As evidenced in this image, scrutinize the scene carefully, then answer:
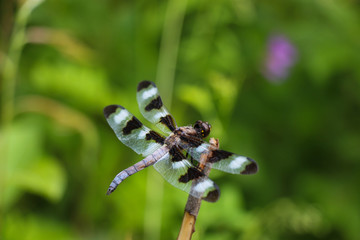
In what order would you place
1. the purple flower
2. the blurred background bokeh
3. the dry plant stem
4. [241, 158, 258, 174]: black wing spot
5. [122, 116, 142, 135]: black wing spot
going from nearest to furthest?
the dry plant stem, [241, 158, 258, 174]: black wing spot, [122, 116, 142, 135]: black wing spot, the blurred background bokeh, the purple flower

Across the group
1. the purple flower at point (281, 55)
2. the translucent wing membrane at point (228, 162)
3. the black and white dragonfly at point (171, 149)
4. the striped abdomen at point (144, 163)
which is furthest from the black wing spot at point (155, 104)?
the purple flower at point (281, 55)

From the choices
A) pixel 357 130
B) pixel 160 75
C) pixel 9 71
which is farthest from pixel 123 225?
pixel 357 130

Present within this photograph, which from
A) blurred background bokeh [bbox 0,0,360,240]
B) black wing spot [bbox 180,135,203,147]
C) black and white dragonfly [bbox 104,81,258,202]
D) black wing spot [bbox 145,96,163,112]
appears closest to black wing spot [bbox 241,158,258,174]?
black and white dragonfly [bbox 104,81,258,202]

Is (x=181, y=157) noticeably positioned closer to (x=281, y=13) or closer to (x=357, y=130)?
(x=357, y=130)

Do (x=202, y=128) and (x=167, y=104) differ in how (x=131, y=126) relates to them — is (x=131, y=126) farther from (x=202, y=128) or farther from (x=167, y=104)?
(x=167, y=104)

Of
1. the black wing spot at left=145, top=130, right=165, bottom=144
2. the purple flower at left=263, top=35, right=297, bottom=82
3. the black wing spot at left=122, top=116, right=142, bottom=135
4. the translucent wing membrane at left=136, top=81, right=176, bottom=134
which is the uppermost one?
the purple flower at left=263, top=35, right=297, bottom=82

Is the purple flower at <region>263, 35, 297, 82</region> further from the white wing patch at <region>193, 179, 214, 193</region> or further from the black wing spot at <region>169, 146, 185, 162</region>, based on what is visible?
the white wing patch at <region>193, 179, 214, 193</region>
